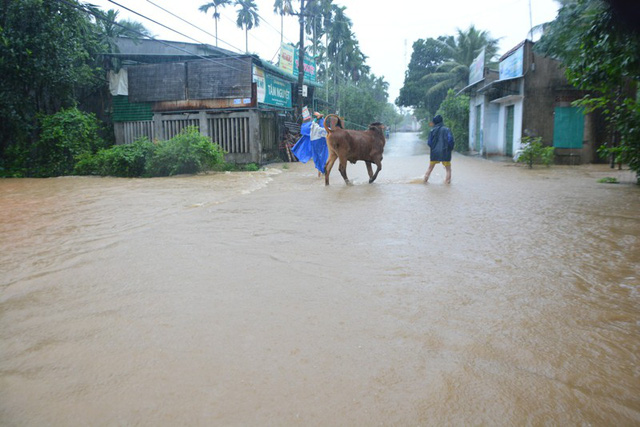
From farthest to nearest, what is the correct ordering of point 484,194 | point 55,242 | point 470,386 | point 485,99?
point 485,99 < point 484,194 < point 55,242 < point 470,386

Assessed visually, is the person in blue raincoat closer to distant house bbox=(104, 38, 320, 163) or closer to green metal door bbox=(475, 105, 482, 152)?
distant house bbox=(104, 38, 320, 163)

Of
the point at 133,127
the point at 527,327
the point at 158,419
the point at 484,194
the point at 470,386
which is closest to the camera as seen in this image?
the point at 158,419

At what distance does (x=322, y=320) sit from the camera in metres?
3.04

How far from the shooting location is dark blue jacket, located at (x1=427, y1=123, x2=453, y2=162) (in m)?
10.1

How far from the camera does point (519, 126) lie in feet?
55.6

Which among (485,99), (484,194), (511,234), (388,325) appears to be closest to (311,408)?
(388,325)

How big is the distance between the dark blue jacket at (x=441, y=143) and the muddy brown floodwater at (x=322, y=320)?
155 inches

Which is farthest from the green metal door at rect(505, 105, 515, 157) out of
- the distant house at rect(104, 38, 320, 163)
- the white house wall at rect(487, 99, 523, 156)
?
the distant house at rect(104, 38, 320, 163)

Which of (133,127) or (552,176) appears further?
(133,127)

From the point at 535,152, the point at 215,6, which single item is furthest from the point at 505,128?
the point at 215,6

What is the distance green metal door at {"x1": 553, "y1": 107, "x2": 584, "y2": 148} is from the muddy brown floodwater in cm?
1085

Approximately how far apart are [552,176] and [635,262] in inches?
338

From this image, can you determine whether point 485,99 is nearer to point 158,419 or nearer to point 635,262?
point 635,262

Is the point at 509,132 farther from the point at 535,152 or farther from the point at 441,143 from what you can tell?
the point at 441,143
